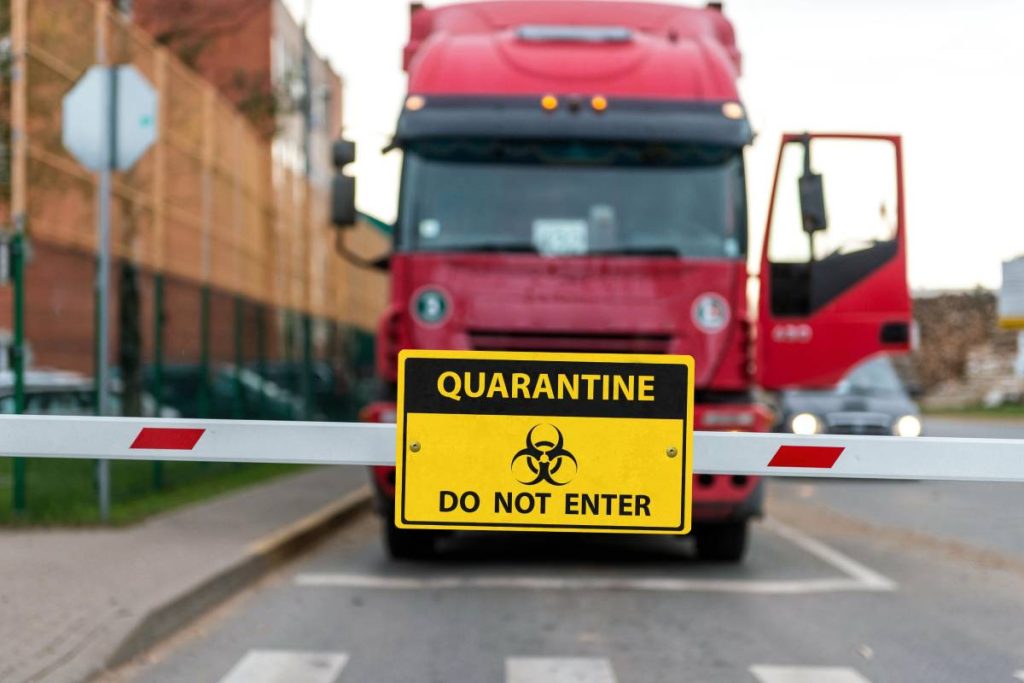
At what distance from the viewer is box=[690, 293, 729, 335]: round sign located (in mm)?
10148

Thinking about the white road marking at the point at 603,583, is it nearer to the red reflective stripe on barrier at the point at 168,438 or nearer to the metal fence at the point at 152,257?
the metal fence at the point at 152,257

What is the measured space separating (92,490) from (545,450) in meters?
9.86

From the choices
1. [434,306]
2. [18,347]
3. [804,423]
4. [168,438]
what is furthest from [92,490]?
[168,438]

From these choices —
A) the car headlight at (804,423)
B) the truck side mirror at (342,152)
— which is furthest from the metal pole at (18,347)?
the car headlight at (804,423)

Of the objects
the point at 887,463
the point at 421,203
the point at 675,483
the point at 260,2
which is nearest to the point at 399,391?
the point at 675,483

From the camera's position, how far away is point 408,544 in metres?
11.2

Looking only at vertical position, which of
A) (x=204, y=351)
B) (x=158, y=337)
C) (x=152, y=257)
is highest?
(x=152, y=257)

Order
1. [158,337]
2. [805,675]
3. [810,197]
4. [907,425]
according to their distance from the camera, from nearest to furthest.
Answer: [805,675]
[810,197]
[158,337]
[907,425]

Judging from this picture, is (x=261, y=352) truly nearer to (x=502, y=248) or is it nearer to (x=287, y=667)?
(x=502, y=248)

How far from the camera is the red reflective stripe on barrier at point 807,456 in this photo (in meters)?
4.51

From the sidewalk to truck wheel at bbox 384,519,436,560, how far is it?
80cm

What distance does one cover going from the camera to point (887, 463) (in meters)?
4.51

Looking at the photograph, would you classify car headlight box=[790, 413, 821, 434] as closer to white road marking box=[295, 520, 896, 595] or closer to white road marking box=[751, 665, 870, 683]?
white road marking box=[295, 520, 896, 595]

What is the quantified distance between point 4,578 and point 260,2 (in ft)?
52.6
